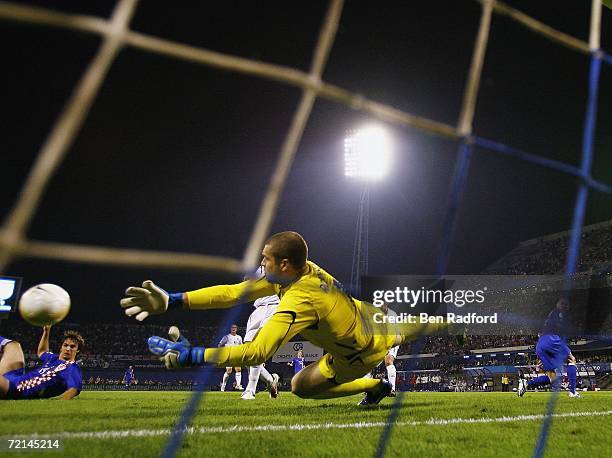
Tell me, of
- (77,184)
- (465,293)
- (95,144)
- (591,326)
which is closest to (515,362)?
(591,326)

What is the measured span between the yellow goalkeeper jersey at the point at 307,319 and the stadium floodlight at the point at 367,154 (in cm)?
1360

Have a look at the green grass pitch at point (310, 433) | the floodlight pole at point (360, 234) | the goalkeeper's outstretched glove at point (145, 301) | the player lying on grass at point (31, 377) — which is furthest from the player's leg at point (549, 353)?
the goalkeeper's outstretched glove at point (145, 301)

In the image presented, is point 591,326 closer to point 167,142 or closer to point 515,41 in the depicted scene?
point 515,41

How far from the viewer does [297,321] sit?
8.95 feet

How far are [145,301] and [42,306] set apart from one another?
3.75 feet

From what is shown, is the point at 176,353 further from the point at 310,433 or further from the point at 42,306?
the point at 42,306

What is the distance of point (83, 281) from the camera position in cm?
3678

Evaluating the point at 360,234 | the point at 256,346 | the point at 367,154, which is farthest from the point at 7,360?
the point at 360,234

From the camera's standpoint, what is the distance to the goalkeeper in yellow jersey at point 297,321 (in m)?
2.34

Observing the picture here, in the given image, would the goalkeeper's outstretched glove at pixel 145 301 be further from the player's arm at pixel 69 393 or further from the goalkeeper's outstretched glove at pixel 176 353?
the player's arm at pixel 69 393

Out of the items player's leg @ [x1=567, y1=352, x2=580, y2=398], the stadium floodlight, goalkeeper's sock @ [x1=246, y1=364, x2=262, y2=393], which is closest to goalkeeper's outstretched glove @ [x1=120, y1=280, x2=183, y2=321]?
goalkeeper's sock @ [x1=246, y1=364, x2=262, y2=393]

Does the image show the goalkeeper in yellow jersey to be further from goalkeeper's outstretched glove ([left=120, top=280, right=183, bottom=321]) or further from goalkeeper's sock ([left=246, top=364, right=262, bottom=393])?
goalkeeper's sock ([left=246, top=364, right=262, bottom=393])

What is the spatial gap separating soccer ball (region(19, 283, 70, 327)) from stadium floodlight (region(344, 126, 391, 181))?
559 inches

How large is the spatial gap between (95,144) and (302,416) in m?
30.1
